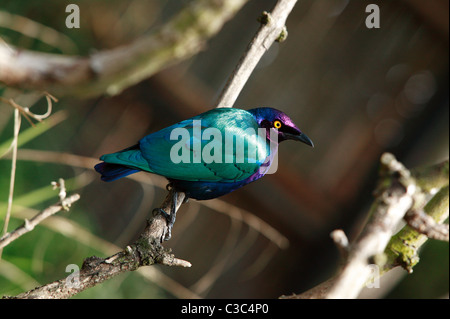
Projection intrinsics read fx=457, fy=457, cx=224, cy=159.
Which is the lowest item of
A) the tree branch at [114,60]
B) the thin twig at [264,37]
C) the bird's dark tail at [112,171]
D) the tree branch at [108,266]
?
the tree branch at [108,266]

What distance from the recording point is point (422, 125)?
139 inches

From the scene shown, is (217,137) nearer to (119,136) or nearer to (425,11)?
(119,136)

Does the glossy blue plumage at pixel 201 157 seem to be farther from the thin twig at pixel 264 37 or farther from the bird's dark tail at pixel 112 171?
the thin twig at pixel 264 37

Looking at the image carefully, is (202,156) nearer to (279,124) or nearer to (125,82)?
(279,124)

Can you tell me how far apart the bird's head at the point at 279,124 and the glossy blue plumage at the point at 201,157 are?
0.20ft

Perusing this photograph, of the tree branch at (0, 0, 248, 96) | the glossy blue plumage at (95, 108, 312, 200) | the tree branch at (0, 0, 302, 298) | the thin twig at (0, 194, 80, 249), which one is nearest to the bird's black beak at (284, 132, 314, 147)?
the glossy blue plumage at (95, 108, 312, 200)

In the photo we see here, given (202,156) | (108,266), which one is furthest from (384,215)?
(202,156)

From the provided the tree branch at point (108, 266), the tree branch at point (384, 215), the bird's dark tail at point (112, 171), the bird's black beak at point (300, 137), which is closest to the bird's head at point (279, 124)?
the bird's black beak at point (300, 137)

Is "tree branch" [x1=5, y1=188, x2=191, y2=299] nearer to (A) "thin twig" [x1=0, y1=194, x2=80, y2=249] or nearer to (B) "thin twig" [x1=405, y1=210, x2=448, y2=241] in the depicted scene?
(A) "thin twig" [x1=0, y1=194, x2=80, y2=249]

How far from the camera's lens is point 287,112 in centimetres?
374

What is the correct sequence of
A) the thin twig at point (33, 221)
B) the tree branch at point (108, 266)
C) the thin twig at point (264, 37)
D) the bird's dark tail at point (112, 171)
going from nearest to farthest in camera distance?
the thin twig at point (33, 221), the tree branch at point (108, 266), the bird's dark tail at point (112, 171), the thin twig at point (264, 37)

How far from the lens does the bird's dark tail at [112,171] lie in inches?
80.4

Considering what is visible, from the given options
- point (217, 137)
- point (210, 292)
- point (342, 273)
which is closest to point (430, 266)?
point (210, 292)

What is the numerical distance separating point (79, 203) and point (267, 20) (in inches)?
98.2
